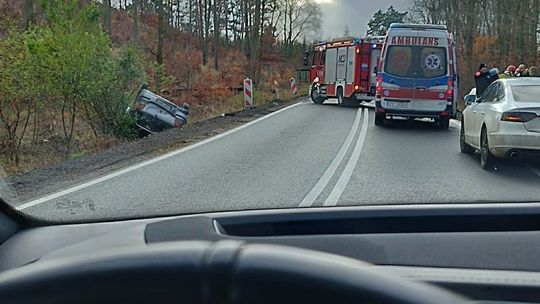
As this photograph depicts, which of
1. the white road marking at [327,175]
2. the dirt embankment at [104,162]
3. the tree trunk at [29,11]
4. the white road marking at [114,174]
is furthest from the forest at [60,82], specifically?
the white road marking at [327,175]

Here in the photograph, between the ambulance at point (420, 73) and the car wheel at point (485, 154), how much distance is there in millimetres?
6597

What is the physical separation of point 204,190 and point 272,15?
35.1 metres

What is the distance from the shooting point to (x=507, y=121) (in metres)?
8.84

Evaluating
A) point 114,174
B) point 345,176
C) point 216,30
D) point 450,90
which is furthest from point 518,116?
point 216,30

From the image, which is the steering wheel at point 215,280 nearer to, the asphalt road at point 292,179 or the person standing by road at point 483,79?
the asphalt road at point 292,179

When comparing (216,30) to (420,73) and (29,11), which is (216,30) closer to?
(29,11)

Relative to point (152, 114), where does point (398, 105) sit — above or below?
above

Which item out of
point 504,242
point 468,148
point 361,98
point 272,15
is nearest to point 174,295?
point 504,242

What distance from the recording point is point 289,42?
49031 mm

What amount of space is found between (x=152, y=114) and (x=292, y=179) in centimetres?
836

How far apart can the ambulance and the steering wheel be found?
15430 millimetres

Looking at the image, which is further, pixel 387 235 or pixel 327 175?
pixel 327 175

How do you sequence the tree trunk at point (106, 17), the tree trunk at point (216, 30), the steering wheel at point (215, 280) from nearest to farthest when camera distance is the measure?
the steering wheel at point (215, 280) < the tree trunk at point (106, 17) < the tree trunk at point (216, 30)

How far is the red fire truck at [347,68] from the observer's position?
23.9 meters
